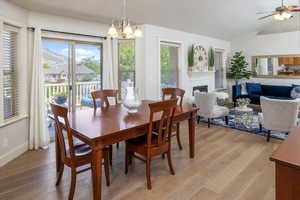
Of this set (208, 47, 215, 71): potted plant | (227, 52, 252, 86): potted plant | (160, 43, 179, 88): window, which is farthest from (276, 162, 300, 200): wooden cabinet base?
(227, 52, 252, 86): potted plant

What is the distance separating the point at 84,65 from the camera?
4.36 meters

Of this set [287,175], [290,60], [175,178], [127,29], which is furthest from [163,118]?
[290,60]

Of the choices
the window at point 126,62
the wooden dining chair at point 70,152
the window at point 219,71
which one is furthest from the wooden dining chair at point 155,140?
the window at point 219,71

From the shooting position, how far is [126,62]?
479 cm

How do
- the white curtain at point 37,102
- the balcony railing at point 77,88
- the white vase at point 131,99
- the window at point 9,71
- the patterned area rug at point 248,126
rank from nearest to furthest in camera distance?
the white vase at point 131,99, the window at point 9,71, the white curtain at point 37,102, the balcony railing at point 77,88, the patterned area rug at point 248,126

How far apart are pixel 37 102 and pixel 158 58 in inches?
108

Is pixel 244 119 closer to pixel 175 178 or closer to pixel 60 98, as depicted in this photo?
pixel 175 178

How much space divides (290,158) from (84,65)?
4051mm

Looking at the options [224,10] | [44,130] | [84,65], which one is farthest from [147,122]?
[224,10]

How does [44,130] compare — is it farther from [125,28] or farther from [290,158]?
[290,158]

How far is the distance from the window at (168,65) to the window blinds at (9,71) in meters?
3.16

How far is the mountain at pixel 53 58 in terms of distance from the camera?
12.6 ft

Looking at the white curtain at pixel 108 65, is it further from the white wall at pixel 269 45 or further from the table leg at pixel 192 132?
the white wall at pixel 269 45

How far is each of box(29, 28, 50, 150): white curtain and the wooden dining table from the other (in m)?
1.18
